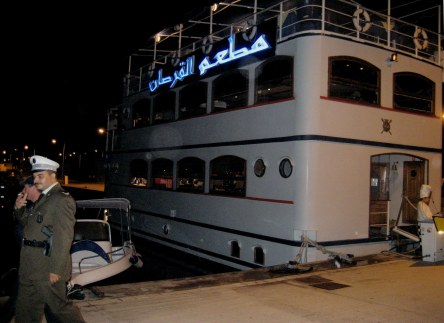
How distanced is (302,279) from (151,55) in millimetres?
12924

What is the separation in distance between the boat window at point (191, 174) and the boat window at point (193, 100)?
1556mm

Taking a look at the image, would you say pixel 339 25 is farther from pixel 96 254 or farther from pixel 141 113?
pixel 141 113

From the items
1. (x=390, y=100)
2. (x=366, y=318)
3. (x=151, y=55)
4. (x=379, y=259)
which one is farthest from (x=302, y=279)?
(x=151, y=55)

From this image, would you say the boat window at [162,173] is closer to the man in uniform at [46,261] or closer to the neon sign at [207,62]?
the neon sign at [207,62]

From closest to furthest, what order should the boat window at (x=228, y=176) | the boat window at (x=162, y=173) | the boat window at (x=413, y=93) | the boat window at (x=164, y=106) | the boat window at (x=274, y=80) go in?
the boat window at (x=274, y=80), the boat window at (x=413, y=93), the boat window at (x=228, y=176), the boat window at (x=162, y=173), the boat window at (x=164, y=106)

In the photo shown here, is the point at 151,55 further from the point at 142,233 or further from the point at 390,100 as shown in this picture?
the point at 390,100

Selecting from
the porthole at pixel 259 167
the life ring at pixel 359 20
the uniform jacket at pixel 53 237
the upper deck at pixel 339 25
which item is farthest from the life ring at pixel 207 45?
the uniform jacket at pixel 53 237

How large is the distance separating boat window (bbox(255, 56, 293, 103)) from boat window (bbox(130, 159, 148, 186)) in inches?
280

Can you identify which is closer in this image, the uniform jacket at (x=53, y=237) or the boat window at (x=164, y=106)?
the uniform jacket at (x=53, y=237)

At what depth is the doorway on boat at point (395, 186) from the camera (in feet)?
39.1

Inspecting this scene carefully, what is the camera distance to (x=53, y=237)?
4059 mm

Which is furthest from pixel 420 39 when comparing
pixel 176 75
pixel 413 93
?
pixel 176 75

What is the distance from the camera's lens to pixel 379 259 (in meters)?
9.49

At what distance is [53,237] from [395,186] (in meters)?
10.8
